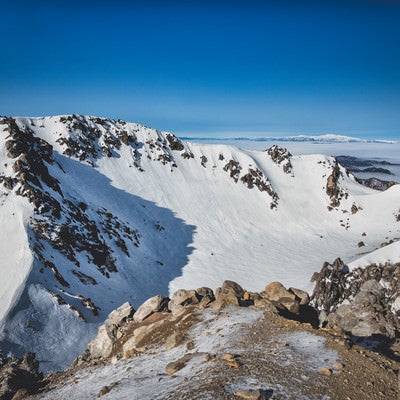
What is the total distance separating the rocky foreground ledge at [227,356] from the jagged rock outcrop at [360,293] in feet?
2.82

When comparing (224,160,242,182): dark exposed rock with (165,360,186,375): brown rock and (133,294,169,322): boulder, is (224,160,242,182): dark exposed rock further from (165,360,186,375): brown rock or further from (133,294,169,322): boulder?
(165,360,186,375): brown rock

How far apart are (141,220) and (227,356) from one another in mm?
52400

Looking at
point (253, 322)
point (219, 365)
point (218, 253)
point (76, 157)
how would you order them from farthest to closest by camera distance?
point (76, 157)
point (218, 253)
point (253, 322)
point (219, 365)

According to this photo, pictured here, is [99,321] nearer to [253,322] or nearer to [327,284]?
[253,322]

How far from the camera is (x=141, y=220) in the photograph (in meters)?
63.0

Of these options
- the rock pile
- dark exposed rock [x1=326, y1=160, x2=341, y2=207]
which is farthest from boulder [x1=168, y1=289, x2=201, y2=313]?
dark exposed rock [x1=326, y1=160, x2=341, y2=207]

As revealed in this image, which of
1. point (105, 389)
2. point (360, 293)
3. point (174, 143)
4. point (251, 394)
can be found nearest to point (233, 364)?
point (251, 394)

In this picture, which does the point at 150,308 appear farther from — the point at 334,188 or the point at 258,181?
the point at 334,188

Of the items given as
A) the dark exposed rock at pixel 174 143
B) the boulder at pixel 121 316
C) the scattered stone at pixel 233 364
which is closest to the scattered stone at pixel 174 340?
the scattered stone at pixel 233 364

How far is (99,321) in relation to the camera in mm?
31703

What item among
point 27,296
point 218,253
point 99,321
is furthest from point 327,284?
point 27,296

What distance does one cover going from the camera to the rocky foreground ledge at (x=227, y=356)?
10.3 meters

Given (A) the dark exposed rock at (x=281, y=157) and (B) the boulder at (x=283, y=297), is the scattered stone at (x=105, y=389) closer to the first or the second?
(B) the boulder at (x=283, y=297)

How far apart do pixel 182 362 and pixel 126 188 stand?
60.2 meters
